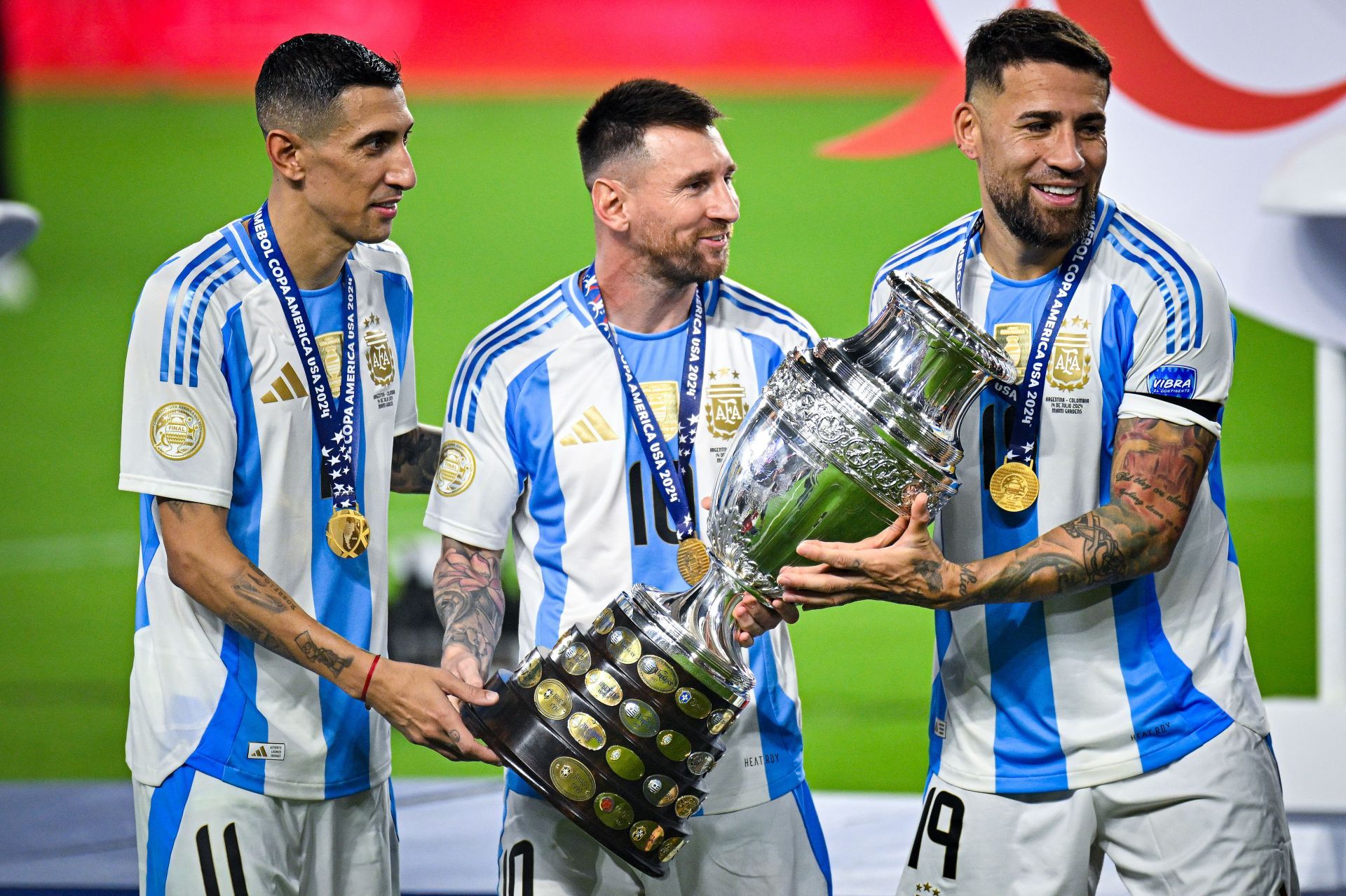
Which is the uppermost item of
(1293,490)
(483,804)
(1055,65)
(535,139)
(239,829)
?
(535,139)

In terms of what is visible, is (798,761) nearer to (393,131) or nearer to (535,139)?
(393,131)

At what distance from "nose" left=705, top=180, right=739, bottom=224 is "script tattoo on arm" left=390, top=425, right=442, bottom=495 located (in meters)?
0.69

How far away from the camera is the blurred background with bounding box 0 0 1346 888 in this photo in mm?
4996

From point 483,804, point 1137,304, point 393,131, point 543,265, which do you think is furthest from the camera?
point 543,265

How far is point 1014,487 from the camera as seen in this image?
245 cm

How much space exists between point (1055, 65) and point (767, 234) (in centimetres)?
484

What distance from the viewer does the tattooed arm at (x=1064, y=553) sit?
2209 mm

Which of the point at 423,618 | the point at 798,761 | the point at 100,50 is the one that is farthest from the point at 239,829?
the point at 100,50

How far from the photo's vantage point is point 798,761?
8.88 feet

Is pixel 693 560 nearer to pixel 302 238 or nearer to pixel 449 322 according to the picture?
pixel 302 238

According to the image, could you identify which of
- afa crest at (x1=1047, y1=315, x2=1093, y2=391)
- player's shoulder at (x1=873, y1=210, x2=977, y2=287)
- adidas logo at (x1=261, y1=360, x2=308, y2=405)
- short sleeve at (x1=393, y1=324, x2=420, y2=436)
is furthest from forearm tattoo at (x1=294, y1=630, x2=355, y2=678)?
afa crest at (x1=1047, y1=315, x2=1093, y2=391)

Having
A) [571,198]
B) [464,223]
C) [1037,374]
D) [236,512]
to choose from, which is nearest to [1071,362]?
[1037,374]

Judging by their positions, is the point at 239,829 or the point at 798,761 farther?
the point at 798,761

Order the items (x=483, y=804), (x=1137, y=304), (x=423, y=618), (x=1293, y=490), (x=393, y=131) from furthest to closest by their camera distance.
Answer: (x=1293, y=490)
(x=423, y=618)
(x=483, y=804)
(x=393, y=131)
(x=1137, y=304)
